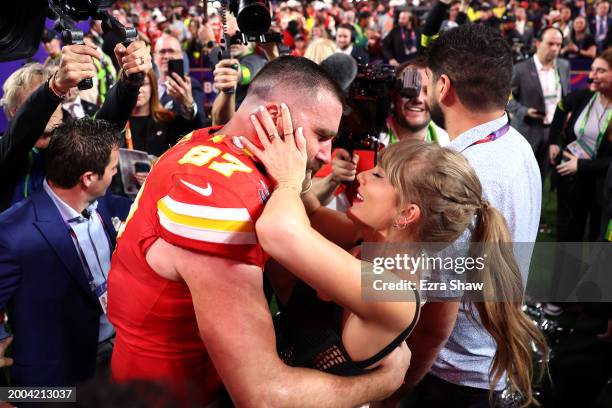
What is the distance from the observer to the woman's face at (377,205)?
6.14 ft

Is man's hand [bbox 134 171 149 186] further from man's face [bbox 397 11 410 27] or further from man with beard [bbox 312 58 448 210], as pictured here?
man's face [bbox 397 11 410 27]

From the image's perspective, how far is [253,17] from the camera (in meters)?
2.58

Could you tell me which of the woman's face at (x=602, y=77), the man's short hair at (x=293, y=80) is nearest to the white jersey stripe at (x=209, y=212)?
the man's short hair at (x=293, y=80)

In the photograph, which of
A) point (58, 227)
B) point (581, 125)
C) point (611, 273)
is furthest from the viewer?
point (581, 125)

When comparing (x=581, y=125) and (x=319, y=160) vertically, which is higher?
(x=319, y=160)

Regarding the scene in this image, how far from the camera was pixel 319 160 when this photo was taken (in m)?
1.97

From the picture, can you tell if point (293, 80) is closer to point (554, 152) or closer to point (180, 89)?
point (180, 89)

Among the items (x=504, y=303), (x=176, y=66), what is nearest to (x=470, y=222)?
(x=504, y=303)

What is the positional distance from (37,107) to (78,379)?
1.15 m

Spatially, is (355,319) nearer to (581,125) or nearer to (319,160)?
(319,160)

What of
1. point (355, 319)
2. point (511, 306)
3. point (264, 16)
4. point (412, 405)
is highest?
point (264, 16)

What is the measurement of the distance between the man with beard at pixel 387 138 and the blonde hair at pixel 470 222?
84 centimetres

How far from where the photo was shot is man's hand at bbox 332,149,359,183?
2789 mm

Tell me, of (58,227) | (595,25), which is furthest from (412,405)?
(595,25)
